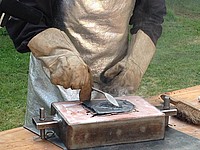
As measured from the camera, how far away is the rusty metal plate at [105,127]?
1259 millimetres

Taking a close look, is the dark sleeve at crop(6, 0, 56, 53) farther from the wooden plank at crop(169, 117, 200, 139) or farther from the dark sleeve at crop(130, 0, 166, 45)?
the wooden plank at crop(169, 117, 200, 139)

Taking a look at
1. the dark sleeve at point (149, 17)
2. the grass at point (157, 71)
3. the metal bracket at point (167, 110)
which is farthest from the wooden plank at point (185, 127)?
the grass at point (157, 71)

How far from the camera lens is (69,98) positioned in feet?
5.54

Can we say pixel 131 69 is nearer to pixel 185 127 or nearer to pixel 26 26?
pixel 185 127

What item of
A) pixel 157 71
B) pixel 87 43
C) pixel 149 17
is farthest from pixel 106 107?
pixel 157 71

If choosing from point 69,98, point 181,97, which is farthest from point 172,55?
point 69,98

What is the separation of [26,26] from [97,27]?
0.86 ft

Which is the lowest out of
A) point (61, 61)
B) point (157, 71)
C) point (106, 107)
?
point (157, 71)

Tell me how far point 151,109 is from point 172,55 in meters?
3.62

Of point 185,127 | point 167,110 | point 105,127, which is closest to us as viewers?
point 105,127

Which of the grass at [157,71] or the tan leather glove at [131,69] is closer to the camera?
the tan leather glove at [131,69]

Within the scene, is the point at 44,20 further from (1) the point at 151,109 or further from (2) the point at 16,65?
(2) the point at 16,65

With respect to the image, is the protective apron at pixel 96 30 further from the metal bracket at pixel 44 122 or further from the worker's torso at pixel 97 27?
the metal bracket at pixel 44 122

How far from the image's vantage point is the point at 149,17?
1772mm
